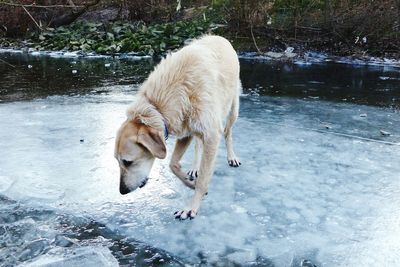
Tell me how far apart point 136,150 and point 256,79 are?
7245 millimetres

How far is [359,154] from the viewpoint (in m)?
5.02

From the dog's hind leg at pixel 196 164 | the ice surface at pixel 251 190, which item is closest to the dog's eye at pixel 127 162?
the ice surface at pixel 251 190

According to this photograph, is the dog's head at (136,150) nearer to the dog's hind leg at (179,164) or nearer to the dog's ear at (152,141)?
the dog's ear at (152,141)

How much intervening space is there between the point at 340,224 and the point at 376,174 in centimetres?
121

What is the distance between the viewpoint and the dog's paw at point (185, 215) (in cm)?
364

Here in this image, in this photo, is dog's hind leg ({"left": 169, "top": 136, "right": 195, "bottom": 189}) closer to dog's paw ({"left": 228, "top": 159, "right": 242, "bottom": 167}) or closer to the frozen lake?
the frozen lake

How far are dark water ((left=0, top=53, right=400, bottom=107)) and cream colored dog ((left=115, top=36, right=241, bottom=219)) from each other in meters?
4.81

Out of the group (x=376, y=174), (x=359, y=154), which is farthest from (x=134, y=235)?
(x=359, y=154)

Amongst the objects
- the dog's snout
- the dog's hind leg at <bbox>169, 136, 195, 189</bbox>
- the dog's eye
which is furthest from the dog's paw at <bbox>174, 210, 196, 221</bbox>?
the dog's eye

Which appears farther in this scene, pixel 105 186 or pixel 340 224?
pixel 105 186

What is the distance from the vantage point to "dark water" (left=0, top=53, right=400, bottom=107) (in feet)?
27.8

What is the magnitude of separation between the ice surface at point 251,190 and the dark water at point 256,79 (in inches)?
78.4

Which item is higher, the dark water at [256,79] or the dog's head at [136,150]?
the dog's head at [136,150]

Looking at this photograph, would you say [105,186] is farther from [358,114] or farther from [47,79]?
[47,79]
